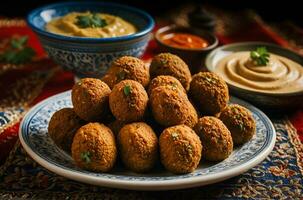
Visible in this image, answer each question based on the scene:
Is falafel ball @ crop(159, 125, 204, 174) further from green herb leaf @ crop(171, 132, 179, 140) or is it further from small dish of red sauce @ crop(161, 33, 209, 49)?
small dish of red sauce @ crop(161, 33, 209, 49)

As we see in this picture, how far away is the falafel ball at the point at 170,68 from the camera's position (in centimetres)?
170

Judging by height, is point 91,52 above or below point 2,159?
above

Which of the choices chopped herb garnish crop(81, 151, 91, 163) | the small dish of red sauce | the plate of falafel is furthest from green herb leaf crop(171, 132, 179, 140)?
the small dish of red sauce

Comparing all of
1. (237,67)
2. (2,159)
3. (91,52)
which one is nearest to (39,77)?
(91,52)

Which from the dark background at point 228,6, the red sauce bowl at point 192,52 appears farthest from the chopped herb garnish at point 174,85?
the dark background at point 228,6

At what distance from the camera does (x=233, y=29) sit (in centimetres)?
336

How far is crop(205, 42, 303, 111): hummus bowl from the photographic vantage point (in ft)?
6.68

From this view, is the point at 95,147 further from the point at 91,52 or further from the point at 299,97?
the point at 299,97

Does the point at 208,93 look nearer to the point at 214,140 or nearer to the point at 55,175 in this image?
the point at 214,140

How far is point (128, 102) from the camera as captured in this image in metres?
1.46

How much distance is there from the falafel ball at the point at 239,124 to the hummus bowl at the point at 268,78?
1.41 ft

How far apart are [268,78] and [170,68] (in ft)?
2.22

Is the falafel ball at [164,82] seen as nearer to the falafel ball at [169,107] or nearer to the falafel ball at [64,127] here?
the falafel ball at [169,107]

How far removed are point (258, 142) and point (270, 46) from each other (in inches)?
43.3
